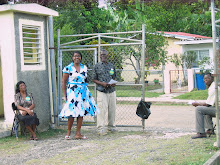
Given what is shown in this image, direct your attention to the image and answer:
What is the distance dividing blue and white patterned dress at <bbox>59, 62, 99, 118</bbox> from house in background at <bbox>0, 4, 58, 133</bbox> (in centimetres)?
113

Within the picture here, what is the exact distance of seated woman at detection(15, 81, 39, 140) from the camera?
7500 mm

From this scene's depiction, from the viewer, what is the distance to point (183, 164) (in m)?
5.25

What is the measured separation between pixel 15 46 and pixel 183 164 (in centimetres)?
458

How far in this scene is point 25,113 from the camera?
754 centimetres

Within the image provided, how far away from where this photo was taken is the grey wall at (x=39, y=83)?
26.1ft

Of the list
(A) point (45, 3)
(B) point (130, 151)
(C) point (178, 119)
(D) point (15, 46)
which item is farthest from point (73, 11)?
(B) point (130, 151)

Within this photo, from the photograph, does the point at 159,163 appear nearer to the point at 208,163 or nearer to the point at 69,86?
the point at 208,163

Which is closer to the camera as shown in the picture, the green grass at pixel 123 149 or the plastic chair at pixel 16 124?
the green grass at pixel 123 149

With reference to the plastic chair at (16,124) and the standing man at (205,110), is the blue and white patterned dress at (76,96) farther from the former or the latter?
the standing man at (205,110)

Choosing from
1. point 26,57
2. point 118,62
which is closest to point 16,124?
point 26,57

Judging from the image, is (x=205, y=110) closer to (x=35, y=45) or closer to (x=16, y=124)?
(x=16, y=124)

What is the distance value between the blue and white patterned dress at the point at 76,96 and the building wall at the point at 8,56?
47.8 inches

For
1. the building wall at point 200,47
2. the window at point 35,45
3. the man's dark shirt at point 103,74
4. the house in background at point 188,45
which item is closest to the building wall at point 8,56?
the window at point 35,45

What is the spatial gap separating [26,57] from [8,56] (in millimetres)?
472
